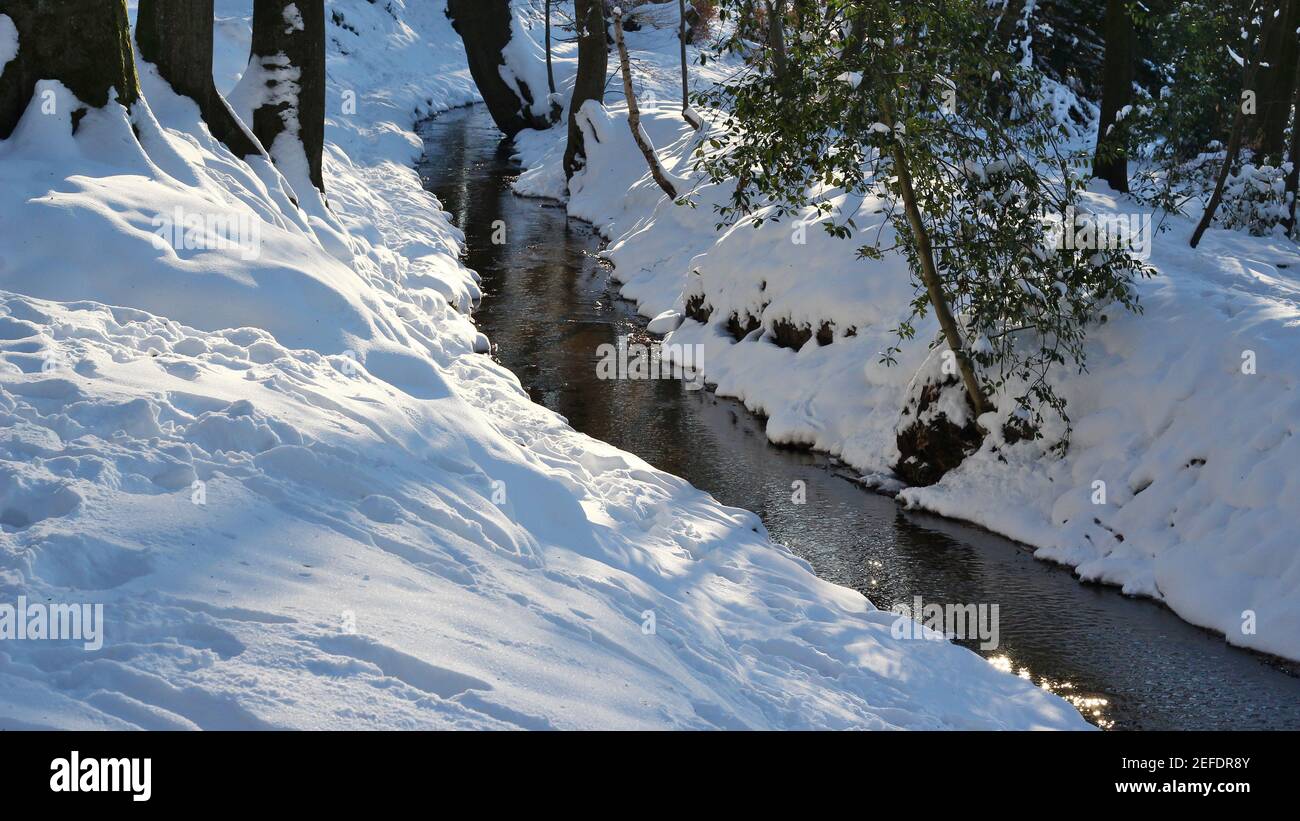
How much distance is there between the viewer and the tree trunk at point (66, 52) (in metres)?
8.58

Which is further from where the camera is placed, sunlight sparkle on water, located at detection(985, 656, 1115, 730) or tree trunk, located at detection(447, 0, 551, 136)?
tree trunk, located at detection(447, 0, 551, 136)

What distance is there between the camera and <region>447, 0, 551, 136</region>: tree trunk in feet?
91.7

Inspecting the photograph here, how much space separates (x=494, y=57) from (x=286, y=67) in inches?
Answer: 679

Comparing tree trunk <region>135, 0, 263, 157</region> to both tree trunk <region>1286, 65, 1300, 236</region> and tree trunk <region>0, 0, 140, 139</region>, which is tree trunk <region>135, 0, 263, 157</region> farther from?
tree trunk <region>1286, 65, 1300, 236</region>

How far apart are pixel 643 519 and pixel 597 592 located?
7.70ft

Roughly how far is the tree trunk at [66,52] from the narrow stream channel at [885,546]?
540cm

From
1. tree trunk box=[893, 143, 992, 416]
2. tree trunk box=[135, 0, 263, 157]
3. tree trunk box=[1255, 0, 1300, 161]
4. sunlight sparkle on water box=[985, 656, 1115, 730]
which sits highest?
tree trunk box=[1255, 0, 1300, 161]

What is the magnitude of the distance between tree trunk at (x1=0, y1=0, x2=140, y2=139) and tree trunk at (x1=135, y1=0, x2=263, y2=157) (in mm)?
1520

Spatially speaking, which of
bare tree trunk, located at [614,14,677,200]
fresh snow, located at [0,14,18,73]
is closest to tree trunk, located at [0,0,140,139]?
fresh snow, located at [0,14,18,73]

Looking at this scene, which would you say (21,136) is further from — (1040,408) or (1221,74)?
(1221,74)

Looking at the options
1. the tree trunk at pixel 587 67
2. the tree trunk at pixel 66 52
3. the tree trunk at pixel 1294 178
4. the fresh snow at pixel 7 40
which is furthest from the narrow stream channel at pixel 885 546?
the tree trunk at pixel 1294 178

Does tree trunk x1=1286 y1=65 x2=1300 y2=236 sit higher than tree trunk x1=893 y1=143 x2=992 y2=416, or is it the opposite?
tree trunk x1=1286 y1=65 x2=1300 y2=236

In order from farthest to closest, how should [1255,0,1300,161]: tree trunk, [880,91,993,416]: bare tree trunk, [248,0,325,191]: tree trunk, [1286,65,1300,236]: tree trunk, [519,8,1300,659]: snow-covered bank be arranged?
[1255,0,1300,161]: tree trunk < [1286,65,1300,236]: tree trunk < [248,0,325,191]: tree trunk < [880,91,993,416]: bare tree trunk < [519,8,1300,659]: snow-covered bank

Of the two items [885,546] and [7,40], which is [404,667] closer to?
[885,546]
